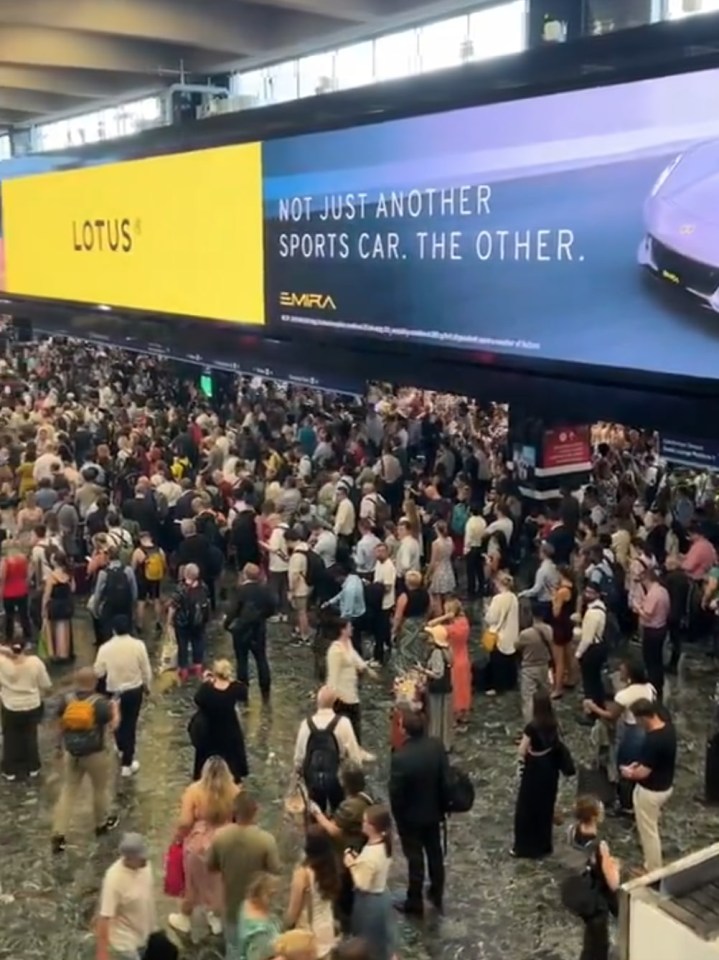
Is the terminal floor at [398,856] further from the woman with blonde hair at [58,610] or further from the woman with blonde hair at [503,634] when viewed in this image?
the woman with blonde hair at [58,610]

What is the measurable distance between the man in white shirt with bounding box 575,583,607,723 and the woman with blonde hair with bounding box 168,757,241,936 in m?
3.19

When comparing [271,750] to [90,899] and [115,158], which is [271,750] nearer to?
[90,899]

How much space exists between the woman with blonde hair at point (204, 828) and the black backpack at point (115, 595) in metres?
3.62

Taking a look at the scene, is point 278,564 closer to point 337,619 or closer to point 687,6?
point 337,619

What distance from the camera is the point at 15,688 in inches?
291

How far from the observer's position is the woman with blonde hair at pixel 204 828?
5.46 m

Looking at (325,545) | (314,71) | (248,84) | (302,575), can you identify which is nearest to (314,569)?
(302,575)

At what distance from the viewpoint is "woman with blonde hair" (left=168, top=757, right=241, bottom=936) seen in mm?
5457

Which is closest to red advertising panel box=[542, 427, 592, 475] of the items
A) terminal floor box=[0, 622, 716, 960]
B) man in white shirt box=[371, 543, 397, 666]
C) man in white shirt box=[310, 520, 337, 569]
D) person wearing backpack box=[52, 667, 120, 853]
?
man in white shirt box=[310, 520, 337, 569]

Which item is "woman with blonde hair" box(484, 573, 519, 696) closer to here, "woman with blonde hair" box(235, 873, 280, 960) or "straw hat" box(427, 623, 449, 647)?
"straw hat" box(427, 623, 449, 647)

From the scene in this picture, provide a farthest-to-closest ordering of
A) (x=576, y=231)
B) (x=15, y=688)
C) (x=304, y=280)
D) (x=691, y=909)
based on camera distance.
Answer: (x=304, y=280)
(x=15, y=688)
(x=576, y=231)
(x=691, y=909)

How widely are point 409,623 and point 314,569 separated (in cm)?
95

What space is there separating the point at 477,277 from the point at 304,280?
2190 millimetres

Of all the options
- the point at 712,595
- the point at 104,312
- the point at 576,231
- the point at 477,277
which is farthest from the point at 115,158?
the point at 712,595
